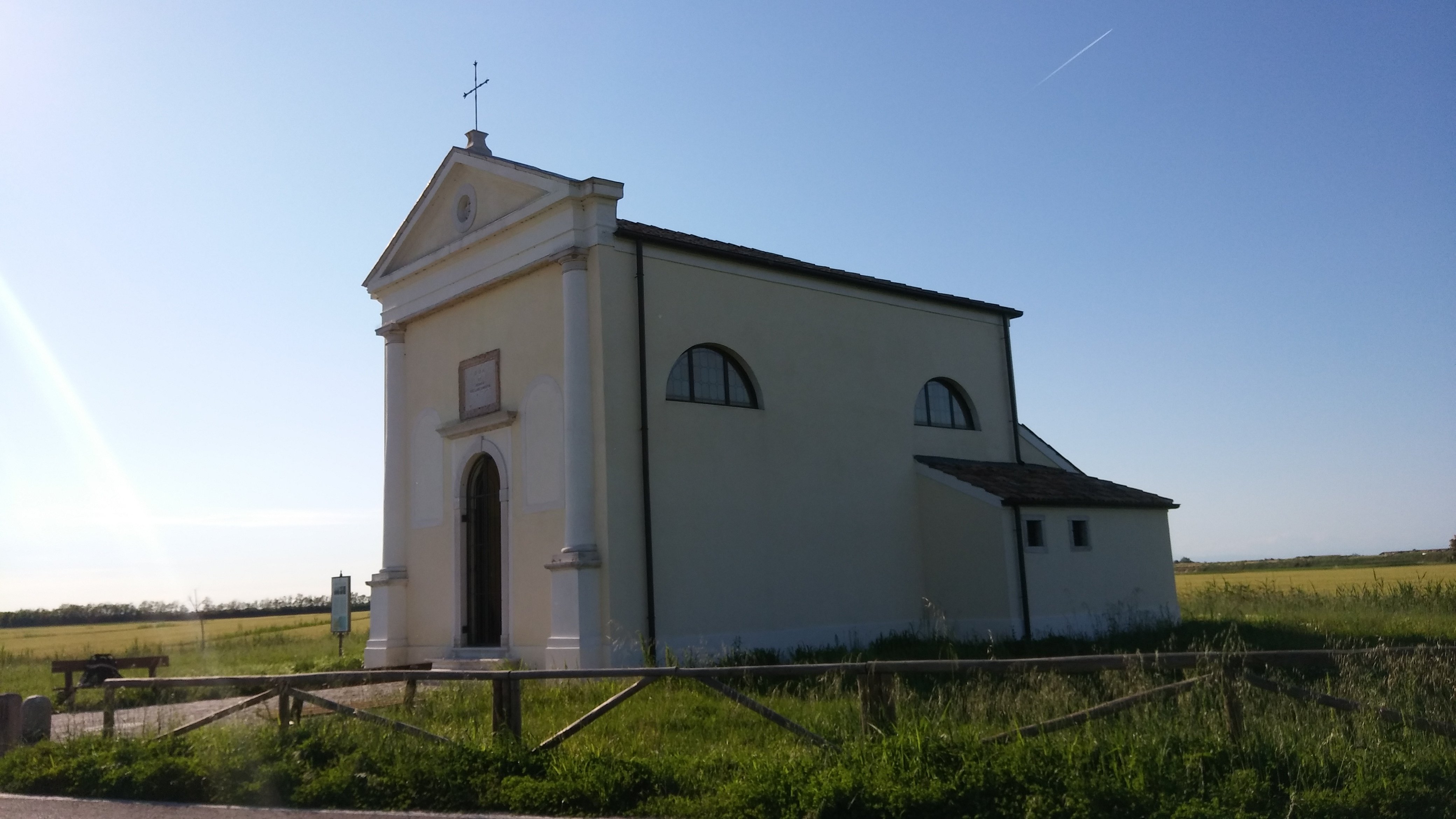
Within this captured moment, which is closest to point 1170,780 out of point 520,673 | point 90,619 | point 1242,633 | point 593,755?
point 593,755

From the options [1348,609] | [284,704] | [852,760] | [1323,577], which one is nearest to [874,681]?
[852,760]

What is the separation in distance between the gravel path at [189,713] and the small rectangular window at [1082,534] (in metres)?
11.4

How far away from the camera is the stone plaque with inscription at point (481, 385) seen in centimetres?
1700

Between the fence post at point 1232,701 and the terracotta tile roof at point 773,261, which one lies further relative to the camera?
the terracotta tile roof at point 773,261

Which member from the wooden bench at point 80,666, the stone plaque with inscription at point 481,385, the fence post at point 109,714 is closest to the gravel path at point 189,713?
the fence post at point 109,714

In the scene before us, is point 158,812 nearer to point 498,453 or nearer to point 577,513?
point 577,513

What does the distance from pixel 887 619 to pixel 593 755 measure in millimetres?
11123

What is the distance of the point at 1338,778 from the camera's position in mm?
6188

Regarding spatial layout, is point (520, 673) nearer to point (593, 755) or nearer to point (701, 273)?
point (593, 755)

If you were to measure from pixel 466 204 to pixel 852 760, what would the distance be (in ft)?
44.2

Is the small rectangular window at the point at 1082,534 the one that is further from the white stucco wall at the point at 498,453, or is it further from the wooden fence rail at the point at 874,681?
the wooden fence rail at the point at 874,681

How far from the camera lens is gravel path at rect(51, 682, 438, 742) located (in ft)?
30.6

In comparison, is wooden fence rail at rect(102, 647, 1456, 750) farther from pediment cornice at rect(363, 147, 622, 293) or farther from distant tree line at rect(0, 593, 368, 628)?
distant tree line at rect(0, 593, 368, 628)

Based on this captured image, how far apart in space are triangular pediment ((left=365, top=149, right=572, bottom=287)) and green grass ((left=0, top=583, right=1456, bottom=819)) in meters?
8.11
